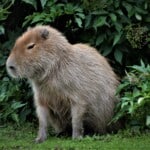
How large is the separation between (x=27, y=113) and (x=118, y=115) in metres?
1.84

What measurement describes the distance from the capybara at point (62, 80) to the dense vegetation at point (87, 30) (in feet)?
0.97

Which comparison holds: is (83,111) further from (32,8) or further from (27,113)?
(32,8)

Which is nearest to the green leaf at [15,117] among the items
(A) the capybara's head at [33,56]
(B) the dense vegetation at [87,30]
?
(B) the dense vegetation at [87,30]

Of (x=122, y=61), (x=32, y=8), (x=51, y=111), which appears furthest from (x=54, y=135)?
(x=32, y=8)

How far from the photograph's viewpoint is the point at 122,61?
362 inches

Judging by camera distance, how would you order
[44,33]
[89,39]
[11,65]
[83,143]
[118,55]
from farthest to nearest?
[89,39] → [118,55] → [44,33] → [11,65] → [83,143]

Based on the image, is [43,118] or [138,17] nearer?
[43,118]

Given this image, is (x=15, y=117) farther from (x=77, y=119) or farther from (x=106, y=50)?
(x=106, y=50)

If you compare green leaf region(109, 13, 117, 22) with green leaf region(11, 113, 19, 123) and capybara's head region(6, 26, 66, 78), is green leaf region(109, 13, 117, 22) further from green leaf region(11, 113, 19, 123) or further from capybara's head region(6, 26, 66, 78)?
green leaf region(11, 113, 19, 123)

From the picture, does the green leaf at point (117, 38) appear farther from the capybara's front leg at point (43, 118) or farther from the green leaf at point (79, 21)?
the capybara's front leg at point (43, 118)

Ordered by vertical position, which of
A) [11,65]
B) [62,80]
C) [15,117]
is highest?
[11,65]

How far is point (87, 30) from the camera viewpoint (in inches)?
362

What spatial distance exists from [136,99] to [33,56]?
1.39 metres

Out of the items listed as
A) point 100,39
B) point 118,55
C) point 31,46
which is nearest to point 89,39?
point 100,39
